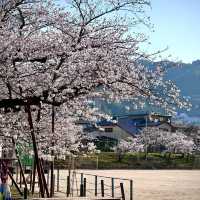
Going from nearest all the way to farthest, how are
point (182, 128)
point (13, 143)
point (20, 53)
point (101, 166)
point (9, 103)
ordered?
point (20, 53) < point (9, 103) < point (13, 143) < point (101, 166) < point (182, 128)

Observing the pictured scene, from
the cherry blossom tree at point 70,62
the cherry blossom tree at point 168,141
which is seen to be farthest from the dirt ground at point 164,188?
the cherry blossom tree at point 168,141

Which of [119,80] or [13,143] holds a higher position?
[119,80]

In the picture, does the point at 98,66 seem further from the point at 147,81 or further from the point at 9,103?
the point at 9,103

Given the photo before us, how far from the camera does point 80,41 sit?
1214 centimetres

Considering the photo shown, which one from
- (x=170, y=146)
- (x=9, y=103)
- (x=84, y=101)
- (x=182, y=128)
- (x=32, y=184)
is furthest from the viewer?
(x=182, y=128)

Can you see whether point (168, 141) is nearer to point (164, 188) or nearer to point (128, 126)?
point (128, 126)

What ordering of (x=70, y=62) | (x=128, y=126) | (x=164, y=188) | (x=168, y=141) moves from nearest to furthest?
(x=70, y=62) < (x=164, y=188) < (x=168, y=141) < (x=128, y=126)

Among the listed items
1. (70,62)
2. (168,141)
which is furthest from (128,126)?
(70,62)

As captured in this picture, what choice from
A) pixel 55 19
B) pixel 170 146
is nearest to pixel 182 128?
pixel 170 146

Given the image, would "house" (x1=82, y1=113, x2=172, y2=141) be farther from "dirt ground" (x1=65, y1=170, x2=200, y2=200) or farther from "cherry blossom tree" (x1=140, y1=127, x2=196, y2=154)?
"dirt ground" (x1=65, y1=170, x2=200, y2=200)

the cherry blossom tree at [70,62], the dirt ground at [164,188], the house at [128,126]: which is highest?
the house at [128,126]

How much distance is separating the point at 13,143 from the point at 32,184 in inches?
183

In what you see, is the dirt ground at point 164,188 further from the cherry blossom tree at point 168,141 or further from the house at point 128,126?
the house at point 128,126

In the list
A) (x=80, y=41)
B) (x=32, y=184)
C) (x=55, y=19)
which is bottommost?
(x=32, y=184)
